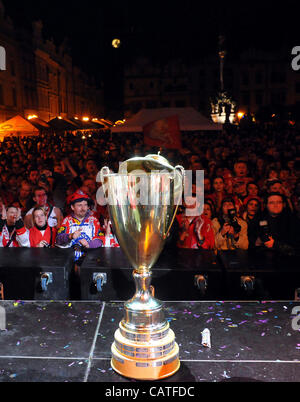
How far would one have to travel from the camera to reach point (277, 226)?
4875mm

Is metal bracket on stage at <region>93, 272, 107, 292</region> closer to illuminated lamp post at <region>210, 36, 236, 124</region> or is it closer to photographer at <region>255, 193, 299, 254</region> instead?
photographer at <region>255, 193, 299, 254</region>

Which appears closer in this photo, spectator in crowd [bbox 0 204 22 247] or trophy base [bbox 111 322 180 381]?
trophy base [bbox 111 322 180 381]

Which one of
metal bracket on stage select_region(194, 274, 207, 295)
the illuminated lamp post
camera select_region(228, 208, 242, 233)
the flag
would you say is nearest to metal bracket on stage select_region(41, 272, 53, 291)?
metal bracket on stage select_region(194, 274, 207, 295)

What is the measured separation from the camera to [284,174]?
792cm

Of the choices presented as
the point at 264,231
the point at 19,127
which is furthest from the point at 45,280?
the point at 19,127

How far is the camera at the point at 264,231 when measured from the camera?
175 inches

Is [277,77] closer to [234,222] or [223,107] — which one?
[223,107]

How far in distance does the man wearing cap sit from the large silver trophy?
3023mm

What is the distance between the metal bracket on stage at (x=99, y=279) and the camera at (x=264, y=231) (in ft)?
6.63

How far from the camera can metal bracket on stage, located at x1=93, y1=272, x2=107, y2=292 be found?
3.21m

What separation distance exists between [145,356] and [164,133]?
9604 millimetres

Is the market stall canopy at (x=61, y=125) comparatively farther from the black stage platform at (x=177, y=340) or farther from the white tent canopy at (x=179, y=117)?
the black stage platform at (x=177, y=340)

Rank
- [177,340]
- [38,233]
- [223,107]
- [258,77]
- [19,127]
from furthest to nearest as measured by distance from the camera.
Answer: [258,77], [223,107], [19,127], [38,233], [177,340]

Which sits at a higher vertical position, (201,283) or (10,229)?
(10,229)
